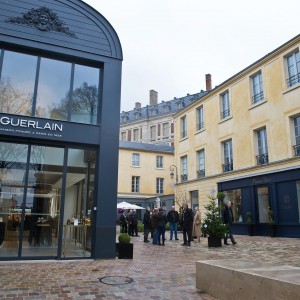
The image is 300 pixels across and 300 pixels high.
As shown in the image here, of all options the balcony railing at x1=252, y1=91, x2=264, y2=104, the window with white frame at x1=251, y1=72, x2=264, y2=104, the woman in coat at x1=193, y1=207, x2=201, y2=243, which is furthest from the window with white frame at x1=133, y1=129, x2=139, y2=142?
the woman in coat at x1=193, y1=207, x2=201, y2=243

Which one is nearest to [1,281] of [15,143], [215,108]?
[15,143]

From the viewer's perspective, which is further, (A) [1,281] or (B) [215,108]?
(B) [215,108]

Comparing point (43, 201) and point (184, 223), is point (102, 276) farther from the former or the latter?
point (184, 223)

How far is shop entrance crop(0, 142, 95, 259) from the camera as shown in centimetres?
884

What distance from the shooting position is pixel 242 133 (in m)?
20.5

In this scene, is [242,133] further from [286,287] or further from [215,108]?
[286,287]

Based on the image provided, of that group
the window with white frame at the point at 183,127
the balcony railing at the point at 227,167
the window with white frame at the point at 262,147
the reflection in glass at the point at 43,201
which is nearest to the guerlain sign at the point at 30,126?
the reflection in glass at the point at 43,201

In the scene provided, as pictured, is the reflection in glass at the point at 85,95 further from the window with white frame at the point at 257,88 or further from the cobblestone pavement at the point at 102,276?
the window with white frame at the point at 257,88

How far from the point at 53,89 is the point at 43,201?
3.39m

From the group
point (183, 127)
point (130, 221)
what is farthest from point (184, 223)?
point (183, 127)

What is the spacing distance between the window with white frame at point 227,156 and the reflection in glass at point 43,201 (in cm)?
1453

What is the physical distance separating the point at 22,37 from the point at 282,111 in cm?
1357

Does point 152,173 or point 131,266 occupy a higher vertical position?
point 152,173

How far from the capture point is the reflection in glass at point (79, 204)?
937 centimetres
